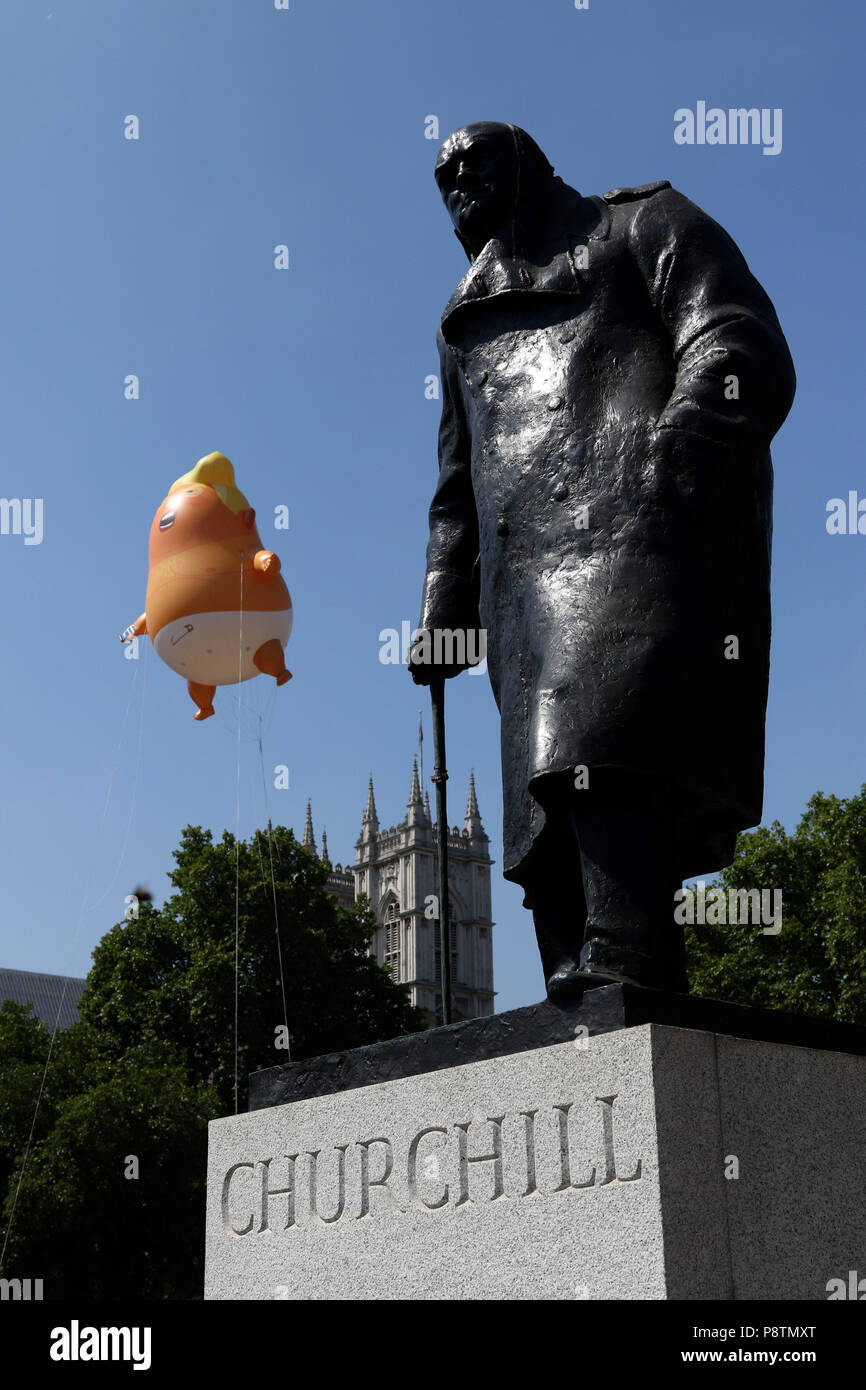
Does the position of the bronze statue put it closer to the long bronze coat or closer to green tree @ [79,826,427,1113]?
the long bronze coat

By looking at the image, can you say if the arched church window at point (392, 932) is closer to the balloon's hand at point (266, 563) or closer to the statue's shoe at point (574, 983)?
the balloon's hand at point (266, 563)

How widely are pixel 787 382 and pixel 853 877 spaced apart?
26.0 m

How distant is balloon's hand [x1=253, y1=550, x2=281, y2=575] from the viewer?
1633 cm

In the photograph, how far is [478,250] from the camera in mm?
5551

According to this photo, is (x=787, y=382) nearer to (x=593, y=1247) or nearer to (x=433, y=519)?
(x=433, y=519)

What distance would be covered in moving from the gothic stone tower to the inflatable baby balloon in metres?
84.2

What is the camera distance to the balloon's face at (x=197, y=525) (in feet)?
53.7

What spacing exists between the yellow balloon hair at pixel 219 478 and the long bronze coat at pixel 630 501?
1220 cm

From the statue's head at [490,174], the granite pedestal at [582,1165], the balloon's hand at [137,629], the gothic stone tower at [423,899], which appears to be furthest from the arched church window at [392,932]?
the granite pedestal at [582,1165]

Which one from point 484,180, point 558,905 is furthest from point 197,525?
point 558,905

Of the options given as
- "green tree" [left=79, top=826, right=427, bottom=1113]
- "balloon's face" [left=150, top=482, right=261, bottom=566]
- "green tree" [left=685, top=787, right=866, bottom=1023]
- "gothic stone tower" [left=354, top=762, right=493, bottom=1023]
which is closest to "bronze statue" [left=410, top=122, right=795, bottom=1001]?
"balloon's face" [left=150, top=482, right=261, bottom=566]

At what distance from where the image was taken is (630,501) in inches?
182
